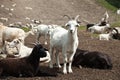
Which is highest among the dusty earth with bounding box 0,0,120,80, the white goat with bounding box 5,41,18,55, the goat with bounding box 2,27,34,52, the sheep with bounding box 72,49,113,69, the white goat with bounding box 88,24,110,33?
the goat with bounding box 2,27,34,52

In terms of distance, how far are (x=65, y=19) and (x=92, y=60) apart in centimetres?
1948

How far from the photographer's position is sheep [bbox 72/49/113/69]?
14438mm

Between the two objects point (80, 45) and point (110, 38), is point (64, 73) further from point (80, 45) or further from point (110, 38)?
point (110, 38)

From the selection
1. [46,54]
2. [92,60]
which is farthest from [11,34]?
[46,54]

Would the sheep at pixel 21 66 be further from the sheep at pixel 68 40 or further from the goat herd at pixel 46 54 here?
the sheep at pixel 68 40

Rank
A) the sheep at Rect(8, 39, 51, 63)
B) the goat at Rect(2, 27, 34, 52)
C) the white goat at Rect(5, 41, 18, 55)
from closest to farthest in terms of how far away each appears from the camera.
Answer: the sheep at Rect(8, 39, 51, 63), the white goat at Rect(5, 41, 18, 55), the goat at Rect(2, 27, 34, 52)

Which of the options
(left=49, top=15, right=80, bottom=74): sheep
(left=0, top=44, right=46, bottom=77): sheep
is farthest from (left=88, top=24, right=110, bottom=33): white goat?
(left=0, top=44, right=46, bottom=77): sheep

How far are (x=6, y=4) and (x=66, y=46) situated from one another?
24252 millimetres

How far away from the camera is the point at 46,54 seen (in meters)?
13.0

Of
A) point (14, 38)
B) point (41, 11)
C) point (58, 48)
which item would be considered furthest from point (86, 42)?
point (41, 11)

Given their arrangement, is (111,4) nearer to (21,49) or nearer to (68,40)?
(21,49)

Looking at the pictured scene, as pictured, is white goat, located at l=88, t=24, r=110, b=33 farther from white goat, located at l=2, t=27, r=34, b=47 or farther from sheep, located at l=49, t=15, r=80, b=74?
sheep, located at l=49, t=15, r=80, b=74

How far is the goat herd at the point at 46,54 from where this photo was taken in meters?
12.7

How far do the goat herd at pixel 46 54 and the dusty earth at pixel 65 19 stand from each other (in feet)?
1.04
